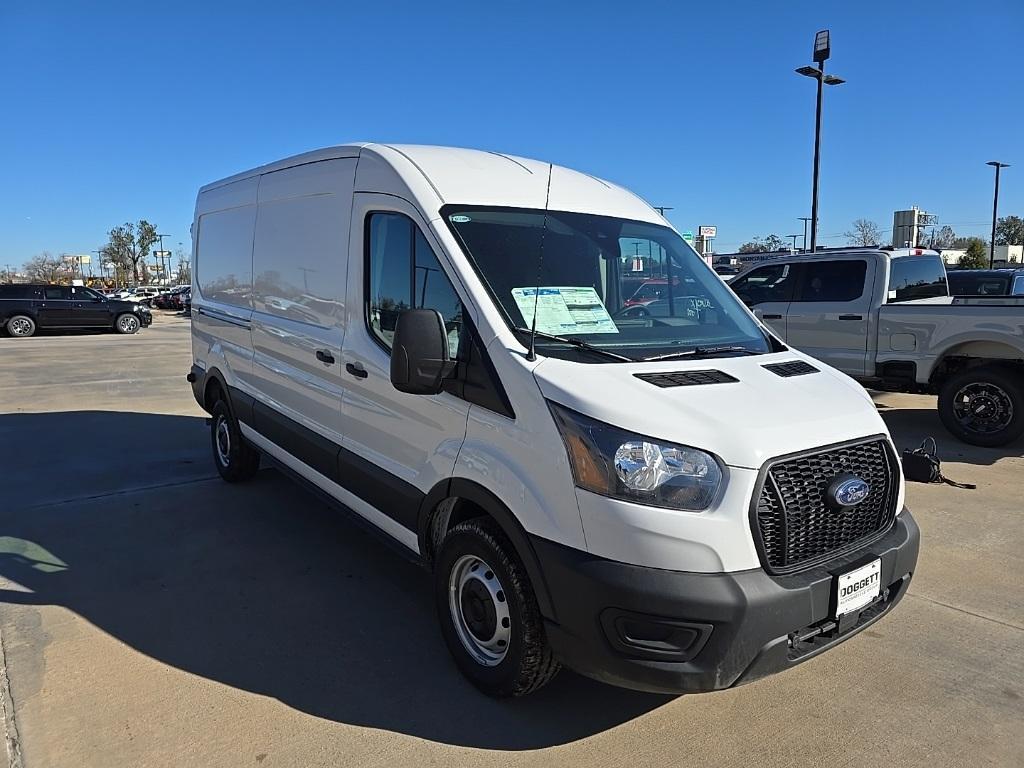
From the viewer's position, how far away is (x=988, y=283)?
1216 cm

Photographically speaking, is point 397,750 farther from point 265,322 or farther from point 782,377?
point 265,322

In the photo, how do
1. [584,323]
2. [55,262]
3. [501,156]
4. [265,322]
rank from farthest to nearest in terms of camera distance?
[55,262] → [265,322] → [501,156] → [584,323]

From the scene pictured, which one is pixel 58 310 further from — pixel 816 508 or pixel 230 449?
pixel 816 508

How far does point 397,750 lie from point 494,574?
75 centimetres

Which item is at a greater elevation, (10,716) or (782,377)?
(782,377)

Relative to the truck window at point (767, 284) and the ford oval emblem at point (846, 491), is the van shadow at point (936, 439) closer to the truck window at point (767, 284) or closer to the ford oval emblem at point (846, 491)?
the truck window at point (767, 284)

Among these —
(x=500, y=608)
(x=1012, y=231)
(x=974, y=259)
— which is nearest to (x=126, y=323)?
(x=500, y=608)

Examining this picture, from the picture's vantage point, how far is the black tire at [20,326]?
2233cm

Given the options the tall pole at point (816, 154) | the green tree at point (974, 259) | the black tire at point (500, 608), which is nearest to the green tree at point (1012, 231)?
the green tree at point (974, 259)

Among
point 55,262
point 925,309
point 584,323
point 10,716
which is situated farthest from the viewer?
point 55,262

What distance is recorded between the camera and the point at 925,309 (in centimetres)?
756

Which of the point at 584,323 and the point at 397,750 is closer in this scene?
the point at 397,750

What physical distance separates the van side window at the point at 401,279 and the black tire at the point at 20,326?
23668 millimetres

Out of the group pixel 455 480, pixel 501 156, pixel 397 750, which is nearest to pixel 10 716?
pixel 397 750
